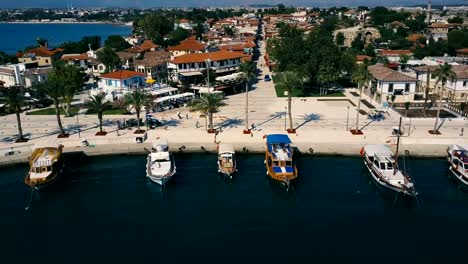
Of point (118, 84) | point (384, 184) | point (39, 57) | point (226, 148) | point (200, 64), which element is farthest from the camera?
point (39, 57)

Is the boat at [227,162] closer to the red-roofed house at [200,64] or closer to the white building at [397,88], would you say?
the white building at [397,88]

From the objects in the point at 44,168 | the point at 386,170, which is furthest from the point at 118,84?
the point at 386,170

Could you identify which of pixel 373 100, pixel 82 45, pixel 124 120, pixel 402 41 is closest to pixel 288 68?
pixel 373 100

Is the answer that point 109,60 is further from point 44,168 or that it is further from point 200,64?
point 44,168

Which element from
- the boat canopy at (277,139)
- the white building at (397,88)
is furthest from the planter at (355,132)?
the white building at (397,88)

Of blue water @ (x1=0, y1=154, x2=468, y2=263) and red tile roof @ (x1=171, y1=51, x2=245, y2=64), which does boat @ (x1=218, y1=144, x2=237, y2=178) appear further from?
red tile roof @ (x1=171, y1=51, x2=245, y2=64)

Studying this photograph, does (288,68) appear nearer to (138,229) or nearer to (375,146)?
(375,146)

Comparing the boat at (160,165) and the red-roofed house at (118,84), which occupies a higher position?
the red-roofed house at (118,84)
